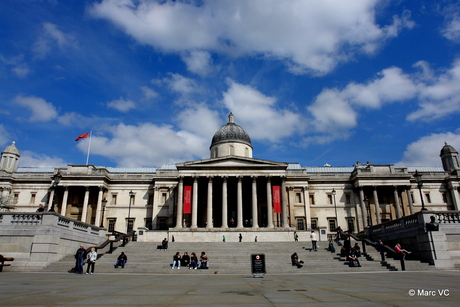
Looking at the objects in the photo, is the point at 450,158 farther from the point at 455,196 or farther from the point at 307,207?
the point at 307,207

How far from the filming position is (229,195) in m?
49.1

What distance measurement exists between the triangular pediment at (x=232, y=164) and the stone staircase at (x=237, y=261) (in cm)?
1368

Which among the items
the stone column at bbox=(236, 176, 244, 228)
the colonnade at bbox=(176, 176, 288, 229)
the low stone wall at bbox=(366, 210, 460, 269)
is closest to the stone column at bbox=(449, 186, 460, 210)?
the colonnade at bbox=(176, 176, 288, 229)

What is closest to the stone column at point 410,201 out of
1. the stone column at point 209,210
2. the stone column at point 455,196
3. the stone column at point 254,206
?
the stone column at point 455,196

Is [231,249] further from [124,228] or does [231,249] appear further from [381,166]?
[381,166]

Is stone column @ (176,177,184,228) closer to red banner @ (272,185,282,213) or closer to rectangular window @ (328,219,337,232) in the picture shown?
red banner @ (272,185,282,213)

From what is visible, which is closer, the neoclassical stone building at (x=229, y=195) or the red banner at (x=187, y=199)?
the red banner at (x=187, y=199)

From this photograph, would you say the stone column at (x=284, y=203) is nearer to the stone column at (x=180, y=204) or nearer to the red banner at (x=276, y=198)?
the red banner at (x=276, y=198)

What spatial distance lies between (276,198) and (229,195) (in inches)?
350

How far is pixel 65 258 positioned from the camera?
2375 cm

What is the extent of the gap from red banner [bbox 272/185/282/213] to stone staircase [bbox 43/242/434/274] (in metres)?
9.33

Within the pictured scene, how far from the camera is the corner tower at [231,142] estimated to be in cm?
5297

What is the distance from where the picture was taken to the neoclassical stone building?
48.3 m

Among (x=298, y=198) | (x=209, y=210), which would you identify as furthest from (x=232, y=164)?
(x=298, y=198)
